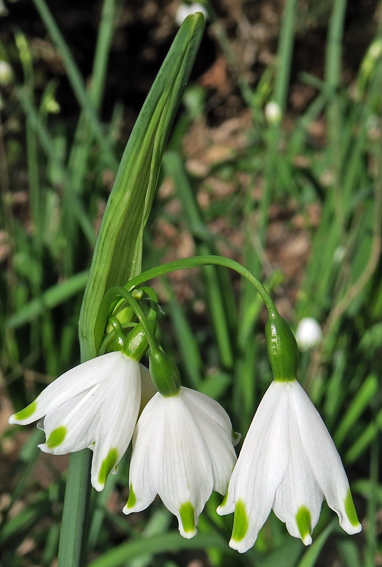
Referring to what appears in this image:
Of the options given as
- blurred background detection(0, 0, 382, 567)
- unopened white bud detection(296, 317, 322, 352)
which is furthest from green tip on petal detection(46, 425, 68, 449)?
unopened white bud detection(296, 317, 322, 352)

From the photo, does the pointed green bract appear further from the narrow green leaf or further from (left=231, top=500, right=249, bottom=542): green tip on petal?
the narrow green leaf

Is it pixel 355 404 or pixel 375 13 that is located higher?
pixel 375 13

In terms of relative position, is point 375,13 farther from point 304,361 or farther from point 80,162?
point 304,361

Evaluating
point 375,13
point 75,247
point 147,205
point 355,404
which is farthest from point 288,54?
point 375,13

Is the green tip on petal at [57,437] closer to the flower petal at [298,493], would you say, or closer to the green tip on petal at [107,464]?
the green tip on petal at [107,464]

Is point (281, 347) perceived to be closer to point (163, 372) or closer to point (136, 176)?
point (163, 372)

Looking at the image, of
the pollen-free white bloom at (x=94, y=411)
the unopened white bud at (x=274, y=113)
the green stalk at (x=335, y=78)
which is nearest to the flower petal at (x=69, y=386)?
the pollen-free white bloom at (x=94, y=411)
